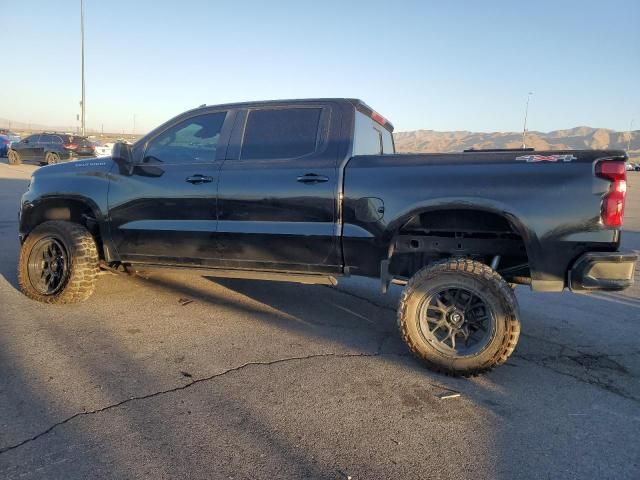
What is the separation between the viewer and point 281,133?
4.19 m

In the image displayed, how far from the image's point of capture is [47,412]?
279cm

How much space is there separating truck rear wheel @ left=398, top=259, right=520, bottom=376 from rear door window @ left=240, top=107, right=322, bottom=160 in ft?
4.89

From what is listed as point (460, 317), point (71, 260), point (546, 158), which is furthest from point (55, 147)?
point (546, 158)

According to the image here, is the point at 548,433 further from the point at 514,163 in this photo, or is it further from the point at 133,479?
the point at 133,479

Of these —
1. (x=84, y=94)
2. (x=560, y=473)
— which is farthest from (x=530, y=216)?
(x=84, y=94)

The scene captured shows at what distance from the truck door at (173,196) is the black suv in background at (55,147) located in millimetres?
19162

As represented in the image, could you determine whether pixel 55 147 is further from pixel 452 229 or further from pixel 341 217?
pixel 452 229

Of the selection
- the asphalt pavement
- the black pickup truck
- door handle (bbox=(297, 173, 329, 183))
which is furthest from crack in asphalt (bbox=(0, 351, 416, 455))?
door handle (bbox=(297, 173, 329, 183))

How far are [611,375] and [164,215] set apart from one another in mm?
3901

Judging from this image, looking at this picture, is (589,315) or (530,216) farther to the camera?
(589,315)

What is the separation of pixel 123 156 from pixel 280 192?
166 cm

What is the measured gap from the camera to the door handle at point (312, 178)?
12.5 feet

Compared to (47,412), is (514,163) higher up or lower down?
higher up

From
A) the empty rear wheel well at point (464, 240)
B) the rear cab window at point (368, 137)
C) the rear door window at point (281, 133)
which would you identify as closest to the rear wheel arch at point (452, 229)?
the empty rear wheel well at point (464, 240)
